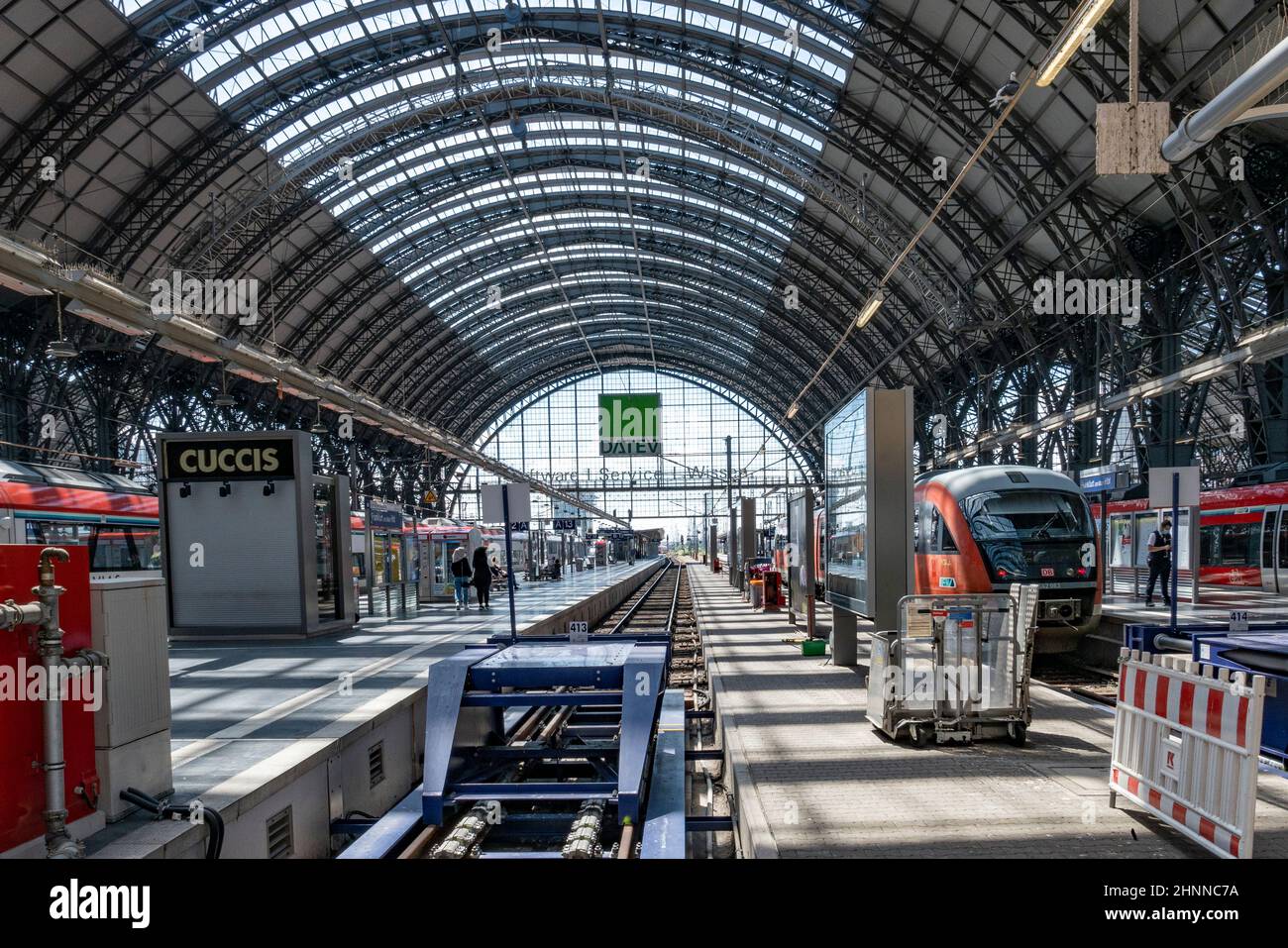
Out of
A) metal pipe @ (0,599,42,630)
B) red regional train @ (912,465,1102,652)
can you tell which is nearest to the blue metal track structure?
metal pipe @ (0,599,42,630)

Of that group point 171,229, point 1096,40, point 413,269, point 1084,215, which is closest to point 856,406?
point 1096,40

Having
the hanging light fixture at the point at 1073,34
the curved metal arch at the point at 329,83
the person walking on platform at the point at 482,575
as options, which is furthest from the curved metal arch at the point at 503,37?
the hanging light fixture at the point at 1073,34

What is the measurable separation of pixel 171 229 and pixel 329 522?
72.5ft

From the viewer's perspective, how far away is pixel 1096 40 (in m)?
20.2

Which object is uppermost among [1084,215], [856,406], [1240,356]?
[1084,215]

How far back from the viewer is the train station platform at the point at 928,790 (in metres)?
5.20

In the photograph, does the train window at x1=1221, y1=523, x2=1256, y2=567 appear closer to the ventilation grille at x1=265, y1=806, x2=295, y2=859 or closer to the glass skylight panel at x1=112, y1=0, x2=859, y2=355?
the glass skylight panel at x1=112, y1=0, x2=859, y2=355

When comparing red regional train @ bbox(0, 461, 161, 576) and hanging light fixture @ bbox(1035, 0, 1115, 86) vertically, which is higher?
hanging light fixture @ bbox(1035, 0, 1115, 86)

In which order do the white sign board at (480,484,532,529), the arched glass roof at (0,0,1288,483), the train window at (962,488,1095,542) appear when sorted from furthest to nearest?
the arched glass roof at (0,0,1288,483) < the train window at (962,488,1095,542) < the white sign board at (480,484,532,529)

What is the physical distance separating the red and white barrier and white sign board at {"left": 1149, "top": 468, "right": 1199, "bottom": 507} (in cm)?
799

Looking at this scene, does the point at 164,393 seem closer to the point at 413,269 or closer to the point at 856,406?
the point at 413,269

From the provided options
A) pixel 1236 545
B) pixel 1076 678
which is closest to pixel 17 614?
pixel 1076 678

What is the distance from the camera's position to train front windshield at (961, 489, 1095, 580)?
541 inches

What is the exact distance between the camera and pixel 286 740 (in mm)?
7168
